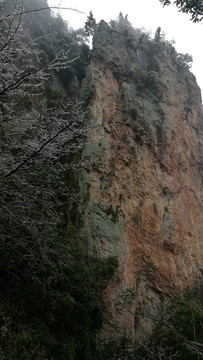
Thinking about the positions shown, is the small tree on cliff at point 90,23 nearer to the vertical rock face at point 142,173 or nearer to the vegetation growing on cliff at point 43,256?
the vertical rock face at point 142,173

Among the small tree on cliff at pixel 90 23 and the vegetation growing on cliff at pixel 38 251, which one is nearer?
the vegetation growing on cliff at pixel 38 251

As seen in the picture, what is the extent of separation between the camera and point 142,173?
1420 centimetres

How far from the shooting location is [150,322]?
10797 millimetres

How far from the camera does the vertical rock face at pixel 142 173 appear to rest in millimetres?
11523

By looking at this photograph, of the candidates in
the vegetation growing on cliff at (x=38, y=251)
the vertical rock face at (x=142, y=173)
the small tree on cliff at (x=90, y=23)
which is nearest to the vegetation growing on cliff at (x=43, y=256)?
the vegetation growing on cliff at (x=38, y=251)

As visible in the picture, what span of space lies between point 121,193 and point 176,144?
19.1 ft

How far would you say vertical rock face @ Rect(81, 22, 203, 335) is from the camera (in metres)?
11.5

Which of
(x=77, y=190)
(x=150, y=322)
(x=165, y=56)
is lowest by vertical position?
(x=150, y=322)

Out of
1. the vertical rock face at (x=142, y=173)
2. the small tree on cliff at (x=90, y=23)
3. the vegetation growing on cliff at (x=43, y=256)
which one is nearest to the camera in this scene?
the vegetation growing on cliff at (x=43, y=256)

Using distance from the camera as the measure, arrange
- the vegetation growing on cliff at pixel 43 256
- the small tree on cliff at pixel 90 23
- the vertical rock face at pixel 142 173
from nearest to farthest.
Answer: the vegetation growing on cliff at pixel 43 256 < the vertical rock face at pixel 142 173 < the small tree on cliff at pixel 90 23

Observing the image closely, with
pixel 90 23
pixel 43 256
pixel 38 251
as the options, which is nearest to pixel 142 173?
pixel 38 251

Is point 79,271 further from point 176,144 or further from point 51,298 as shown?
point 176,144

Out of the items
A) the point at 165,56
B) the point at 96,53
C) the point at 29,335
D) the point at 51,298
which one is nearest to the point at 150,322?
the point at 51,298

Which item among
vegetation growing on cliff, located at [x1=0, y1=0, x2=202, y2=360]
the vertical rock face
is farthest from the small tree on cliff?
vegetation growing on cliff, located at [x1=0, y1=0, x2=202, y2=360]
